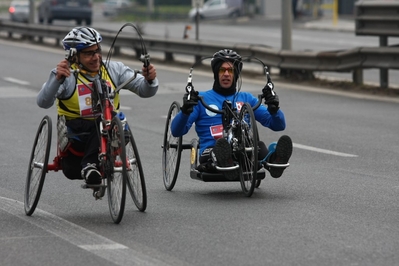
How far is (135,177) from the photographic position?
26.0 ft

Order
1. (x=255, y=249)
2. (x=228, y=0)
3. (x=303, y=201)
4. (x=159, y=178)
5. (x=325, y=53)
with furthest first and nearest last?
(x=228, y=0)
(x=325, y=53)
(x=159, y=178)
(x=303, y=201)
(x=255, y=249)

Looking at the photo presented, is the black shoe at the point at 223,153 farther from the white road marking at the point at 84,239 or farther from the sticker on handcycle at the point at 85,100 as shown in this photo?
the white road marking at the point at 84,239

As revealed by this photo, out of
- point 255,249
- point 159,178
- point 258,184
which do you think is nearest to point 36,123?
point 159,178

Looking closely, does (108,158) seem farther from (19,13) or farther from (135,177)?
(19,13)

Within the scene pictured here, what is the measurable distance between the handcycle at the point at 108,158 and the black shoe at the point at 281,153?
4.23ft

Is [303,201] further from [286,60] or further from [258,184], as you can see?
[286,60]

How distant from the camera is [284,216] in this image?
8047mm

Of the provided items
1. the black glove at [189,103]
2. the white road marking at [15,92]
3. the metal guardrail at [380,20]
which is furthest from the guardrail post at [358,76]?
the black glove at [189,103]

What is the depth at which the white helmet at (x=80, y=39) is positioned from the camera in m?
7.94

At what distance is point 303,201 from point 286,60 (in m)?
12.8

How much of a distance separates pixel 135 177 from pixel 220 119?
1.59 metres

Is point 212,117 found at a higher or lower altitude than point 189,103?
lower

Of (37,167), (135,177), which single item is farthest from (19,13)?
(135,177)

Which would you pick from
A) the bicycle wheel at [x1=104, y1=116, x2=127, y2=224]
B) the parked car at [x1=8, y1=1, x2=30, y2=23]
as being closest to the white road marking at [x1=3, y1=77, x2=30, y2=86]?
the bicycle wheel at [x1=104, y1=116, x2=127, y2=224]
